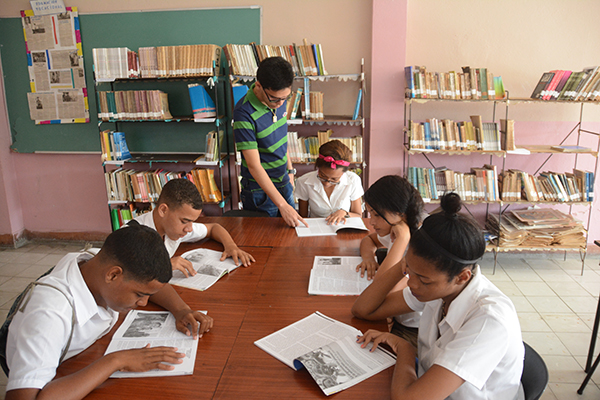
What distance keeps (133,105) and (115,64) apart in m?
0.39

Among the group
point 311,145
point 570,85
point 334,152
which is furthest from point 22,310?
point 570,85

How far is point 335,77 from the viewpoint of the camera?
3783 millimetres

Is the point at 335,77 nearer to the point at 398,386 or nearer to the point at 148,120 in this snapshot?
the point at 148,120

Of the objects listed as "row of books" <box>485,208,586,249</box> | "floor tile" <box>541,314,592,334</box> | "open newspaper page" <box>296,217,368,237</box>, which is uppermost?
"open newspaper page" <box>296,217,368,237</box>

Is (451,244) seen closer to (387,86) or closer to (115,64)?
(387,86)

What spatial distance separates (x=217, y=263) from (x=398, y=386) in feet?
3.55

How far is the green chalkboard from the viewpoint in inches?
158

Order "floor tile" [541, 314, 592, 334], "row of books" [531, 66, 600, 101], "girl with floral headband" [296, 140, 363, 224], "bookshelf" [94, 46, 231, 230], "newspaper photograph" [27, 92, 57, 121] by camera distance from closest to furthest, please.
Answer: "girl with floral headband" [296, 140, 363, 224]
"floor tile" [541, 314, 592, 334]
"row of books" [531, 66, 600, 101]
"bookshelf" [94, 46, 231, 230]
"newspaper photograph" [27, 92, 57, 121]

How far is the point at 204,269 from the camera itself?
189 cm

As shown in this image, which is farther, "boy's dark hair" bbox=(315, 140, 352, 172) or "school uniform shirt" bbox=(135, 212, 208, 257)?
"boy's dark hair" bbox=(315, 140, 352, 172)

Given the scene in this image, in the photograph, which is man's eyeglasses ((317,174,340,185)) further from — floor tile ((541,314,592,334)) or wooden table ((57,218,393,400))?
floor tile ((541,314,592,334))

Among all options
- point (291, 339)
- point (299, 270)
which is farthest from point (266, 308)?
point (299, 270)

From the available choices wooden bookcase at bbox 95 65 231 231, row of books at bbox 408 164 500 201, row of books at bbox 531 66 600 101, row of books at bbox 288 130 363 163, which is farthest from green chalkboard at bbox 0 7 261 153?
row of books at bbox 531 66 600 101

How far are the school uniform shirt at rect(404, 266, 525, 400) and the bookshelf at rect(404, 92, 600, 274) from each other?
2.64 metres
